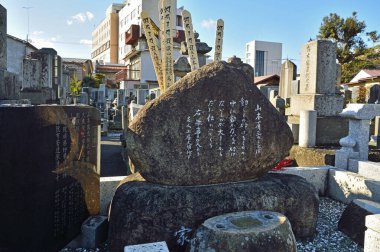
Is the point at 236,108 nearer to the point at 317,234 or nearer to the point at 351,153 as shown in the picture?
the point at 317,234

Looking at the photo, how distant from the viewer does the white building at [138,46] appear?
33062 millimetres

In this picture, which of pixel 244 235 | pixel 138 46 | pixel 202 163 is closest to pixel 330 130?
pixel 202 163

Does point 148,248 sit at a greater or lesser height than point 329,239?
greater

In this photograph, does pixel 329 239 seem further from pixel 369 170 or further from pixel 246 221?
pixel 369 170

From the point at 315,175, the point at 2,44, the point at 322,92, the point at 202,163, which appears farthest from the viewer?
the point at 322,92

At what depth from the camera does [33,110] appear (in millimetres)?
2705

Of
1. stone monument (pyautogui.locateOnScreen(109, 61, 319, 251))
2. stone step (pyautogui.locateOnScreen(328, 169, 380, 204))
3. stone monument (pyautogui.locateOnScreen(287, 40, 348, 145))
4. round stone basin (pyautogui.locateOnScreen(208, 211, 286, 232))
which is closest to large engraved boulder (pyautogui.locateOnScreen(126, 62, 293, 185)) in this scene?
stone monument (pyautogui.locateOnScreen(109, 61, 319, 251))

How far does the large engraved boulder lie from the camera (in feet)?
10.8

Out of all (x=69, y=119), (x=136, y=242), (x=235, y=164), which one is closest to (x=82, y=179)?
(x=69, y=119)

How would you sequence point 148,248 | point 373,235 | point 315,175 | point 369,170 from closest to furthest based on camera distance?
point 148,248, point 373,235, point 369,170, point 315,175

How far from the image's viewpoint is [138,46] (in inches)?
1372

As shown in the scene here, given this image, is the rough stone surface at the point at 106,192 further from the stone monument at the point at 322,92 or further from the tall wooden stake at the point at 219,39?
the stone monument at the point at 322,92

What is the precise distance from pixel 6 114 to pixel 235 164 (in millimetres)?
2189

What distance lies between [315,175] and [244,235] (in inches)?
111
